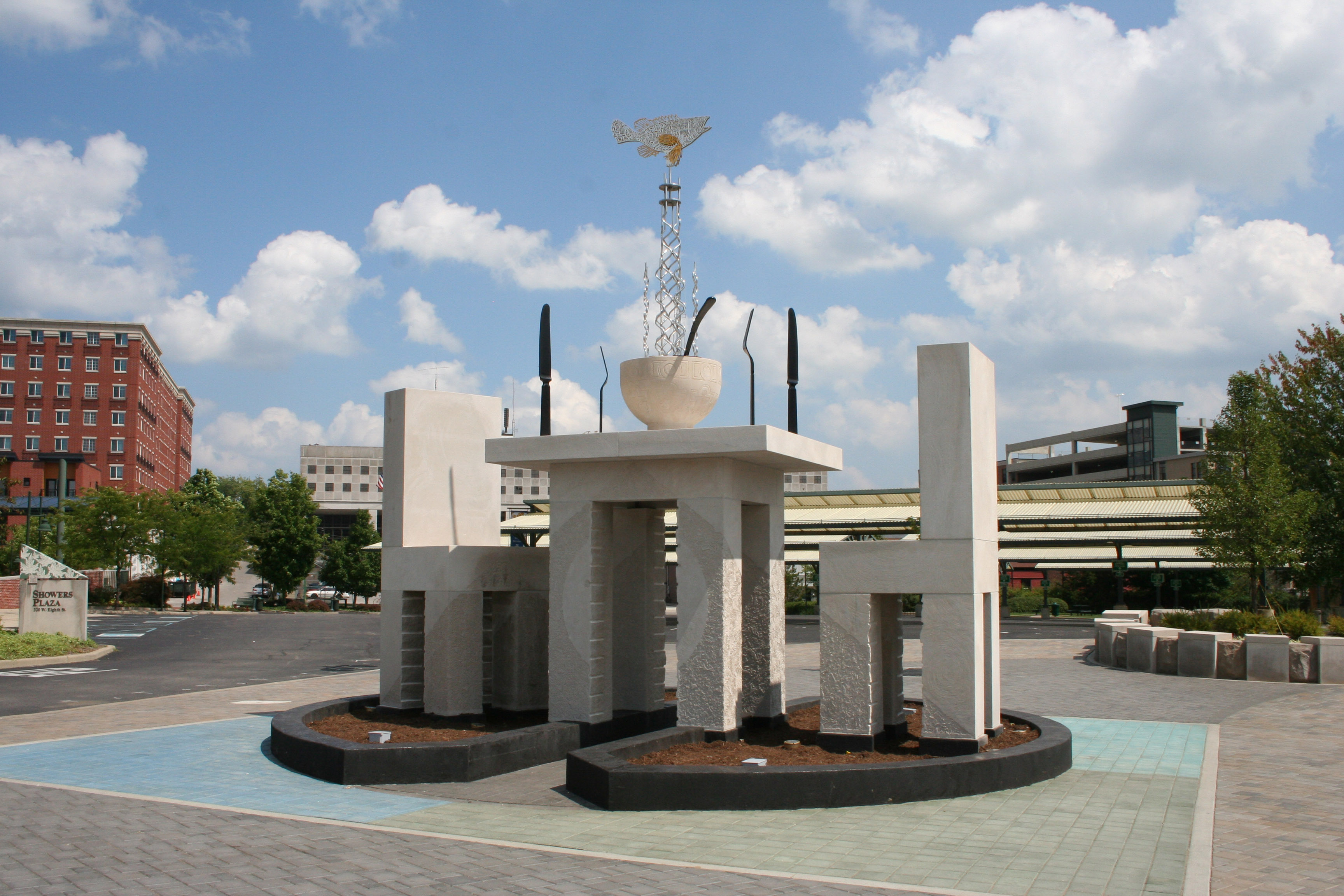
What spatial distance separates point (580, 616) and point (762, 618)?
2.16m

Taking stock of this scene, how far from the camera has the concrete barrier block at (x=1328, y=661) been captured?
18.8m

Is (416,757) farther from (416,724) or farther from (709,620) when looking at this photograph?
(709,620)

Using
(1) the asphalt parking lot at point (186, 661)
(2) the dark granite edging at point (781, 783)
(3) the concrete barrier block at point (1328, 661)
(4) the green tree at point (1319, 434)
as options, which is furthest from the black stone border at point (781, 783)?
(4) the green tree at point (1319, 434)

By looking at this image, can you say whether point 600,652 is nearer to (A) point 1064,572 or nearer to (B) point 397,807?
(B) point 397,807

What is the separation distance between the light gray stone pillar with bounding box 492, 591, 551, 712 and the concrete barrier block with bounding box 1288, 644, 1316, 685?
14.3 m

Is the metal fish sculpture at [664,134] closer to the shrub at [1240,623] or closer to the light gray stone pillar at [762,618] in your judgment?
the light gray stone pillar at [762,618]

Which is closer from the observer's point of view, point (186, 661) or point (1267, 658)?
point (1267, 658)

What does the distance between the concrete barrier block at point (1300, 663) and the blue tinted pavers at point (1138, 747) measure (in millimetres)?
6689

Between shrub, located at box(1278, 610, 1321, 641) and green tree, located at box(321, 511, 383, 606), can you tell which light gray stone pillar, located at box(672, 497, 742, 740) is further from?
green tree, located at box(321, 511, 383, 606)

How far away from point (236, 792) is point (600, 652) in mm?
4044

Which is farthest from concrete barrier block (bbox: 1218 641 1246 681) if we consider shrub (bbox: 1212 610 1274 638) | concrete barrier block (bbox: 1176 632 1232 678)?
shrub (bbox: 1212 610 1274 638)

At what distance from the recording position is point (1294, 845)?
777 centimetres

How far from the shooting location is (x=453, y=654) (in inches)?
496

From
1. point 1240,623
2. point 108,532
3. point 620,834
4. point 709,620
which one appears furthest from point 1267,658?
point 108,532
